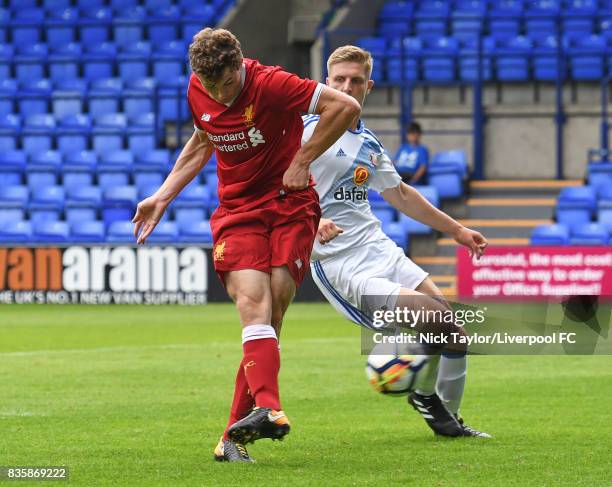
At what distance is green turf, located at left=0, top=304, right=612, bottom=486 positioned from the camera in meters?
5.89

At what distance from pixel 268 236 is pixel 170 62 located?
60.8ft

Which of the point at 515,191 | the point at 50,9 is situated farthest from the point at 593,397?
the point at 50,9

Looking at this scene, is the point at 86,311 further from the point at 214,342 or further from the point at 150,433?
the point at 150,433

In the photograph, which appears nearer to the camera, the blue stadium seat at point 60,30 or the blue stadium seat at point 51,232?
the blue stadium seat at point 51,232

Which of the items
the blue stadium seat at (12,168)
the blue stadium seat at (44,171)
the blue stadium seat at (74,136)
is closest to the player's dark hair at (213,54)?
the blue stadium seat at (44,171)

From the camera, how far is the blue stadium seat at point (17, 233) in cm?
2031

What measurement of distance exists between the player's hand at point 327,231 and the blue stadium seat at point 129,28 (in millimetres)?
19092

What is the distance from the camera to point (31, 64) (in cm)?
2461

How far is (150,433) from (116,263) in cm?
1178

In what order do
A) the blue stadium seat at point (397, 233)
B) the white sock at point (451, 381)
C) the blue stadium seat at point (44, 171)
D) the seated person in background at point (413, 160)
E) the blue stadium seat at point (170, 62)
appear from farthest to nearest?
1. the blue stadium seat at point (170, 62)
2. the blue stadium seat at point (44, 171)
3. the seated person in background at point (413, 160)
4. the blue stadium seat at point (397, 233)
5. the white sock at point (451, 381)

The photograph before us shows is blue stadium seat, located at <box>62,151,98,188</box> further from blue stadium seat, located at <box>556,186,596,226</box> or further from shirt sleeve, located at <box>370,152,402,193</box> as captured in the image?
shirt sleeve, located at <box>370,152,402,193</box>

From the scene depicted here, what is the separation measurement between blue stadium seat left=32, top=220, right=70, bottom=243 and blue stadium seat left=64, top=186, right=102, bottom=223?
0.49 m

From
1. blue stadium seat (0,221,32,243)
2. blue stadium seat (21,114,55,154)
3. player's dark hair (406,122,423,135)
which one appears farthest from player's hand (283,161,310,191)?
blue stadium seat (21,114,55,154)

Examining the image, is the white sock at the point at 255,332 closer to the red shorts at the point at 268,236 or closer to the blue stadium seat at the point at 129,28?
the red shorts at the point at 268,236
